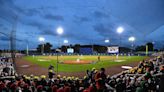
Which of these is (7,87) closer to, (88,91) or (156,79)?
(88,91)

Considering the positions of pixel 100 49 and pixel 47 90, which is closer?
pixel 47 90

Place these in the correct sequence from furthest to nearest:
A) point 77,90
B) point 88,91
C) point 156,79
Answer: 1. point 156,79
2. point 77,90
3. point 88,91

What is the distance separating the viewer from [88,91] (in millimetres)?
10898

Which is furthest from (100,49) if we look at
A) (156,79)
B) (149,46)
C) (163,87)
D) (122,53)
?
(163,87)

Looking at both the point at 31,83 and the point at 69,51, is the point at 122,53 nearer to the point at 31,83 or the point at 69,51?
the point at 69,51

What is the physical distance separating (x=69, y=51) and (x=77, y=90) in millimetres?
71927

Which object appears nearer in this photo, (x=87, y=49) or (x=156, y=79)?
(x=156, y=79)

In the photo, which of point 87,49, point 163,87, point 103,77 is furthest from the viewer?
point 87,49

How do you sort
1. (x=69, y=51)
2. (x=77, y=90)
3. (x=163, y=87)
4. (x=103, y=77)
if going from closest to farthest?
(x=163, y=87) → (x=77, y=90) → (x=103, y=77) → (x=69, y=51)

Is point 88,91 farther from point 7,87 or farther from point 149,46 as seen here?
point 149,46

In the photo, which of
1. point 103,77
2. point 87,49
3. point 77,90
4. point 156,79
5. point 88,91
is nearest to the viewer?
point 88,91

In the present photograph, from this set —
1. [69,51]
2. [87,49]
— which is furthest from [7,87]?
[69,51]

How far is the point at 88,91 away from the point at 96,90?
67 cm

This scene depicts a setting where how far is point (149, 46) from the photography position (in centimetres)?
8738
